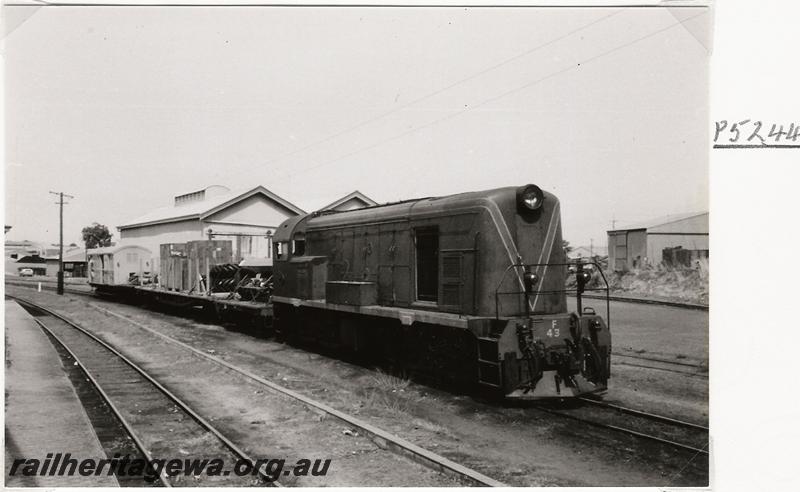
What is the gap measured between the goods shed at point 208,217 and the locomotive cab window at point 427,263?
1559cm

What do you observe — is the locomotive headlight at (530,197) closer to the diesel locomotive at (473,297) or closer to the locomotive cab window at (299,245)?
the diesel locomotive at (473,297)

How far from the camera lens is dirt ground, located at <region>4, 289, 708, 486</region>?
17.4 ft

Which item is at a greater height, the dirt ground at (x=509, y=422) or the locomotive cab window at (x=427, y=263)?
the locomotive cab window at (x=427, y=263)

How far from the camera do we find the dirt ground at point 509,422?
17.4 ft

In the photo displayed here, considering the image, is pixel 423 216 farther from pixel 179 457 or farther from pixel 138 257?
pixel 138 257

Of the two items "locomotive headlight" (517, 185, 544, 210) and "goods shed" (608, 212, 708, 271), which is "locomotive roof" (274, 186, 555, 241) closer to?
"locomotive headlight" (517, 185, 544, 210)

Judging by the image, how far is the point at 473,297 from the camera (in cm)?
757

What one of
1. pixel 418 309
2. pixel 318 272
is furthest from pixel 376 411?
pixel 318 272

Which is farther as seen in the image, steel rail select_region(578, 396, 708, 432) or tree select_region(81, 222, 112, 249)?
tree select_region(81, 222, 112, 249)

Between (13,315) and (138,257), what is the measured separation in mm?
7686

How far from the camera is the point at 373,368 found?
10.1 m

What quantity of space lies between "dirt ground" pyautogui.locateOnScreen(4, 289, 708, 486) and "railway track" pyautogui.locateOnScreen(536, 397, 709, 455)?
17 cm

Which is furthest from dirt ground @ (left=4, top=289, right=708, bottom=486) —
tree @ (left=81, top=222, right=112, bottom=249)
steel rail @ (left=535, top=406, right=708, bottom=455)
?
tree @ (left=81, top=222, right=112, bottom=249)

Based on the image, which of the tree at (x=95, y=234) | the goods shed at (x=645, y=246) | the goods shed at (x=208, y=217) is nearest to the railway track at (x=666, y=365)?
the goods shed at (x=645, y=246)
